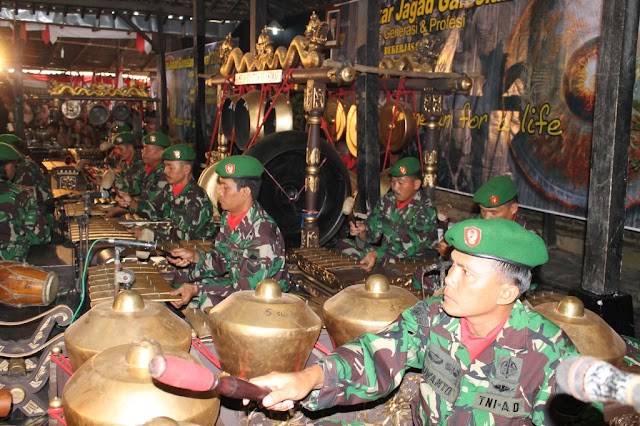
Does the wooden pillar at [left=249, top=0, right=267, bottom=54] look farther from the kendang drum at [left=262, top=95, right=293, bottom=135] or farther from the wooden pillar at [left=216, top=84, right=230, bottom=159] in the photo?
the kendang drum at [left=262, top=95, right=293, bottom=135]

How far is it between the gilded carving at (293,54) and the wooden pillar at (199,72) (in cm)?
264

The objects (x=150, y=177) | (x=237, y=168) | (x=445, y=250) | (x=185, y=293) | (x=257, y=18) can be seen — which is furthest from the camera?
(x=257, y=18)

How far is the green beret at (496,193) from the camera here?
398 centimetres

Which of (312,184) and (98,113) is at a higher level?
(98,113)

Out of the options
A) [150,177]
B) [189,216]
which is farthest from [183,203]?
[150,177]

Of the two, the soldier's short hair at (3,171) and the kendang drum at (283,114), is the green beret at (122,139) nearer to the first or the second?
the kendang drum at (283,114)

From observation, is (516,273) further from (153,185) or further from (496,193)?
(153,185)

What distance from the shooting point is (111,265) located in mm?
3691

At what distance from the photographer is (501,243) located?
1.77m

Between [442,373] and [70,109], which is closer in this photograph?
[442,373]

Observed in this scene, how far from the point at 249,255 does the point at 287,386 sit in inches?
70.8

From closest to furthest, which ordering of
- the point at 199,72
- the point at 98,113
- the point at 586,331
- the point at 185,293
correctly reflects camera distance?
the point at 586,331 < the point at 185,293 < the point at 199,72 < the point at 98,113

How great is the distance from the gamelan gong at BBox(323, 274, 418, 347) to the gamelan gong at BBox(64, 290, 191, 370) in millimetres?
566

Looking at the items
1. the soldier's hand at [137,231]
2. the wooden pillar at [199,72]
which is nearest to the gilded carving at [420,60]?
the soldier's hand at [137,231]
